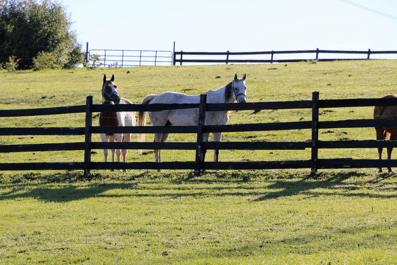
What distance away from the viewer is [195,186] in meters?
8.78

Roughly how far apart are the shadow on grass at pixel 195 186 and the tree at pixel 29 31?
3974 cm

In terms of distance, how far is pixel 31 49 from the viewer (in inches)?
1897

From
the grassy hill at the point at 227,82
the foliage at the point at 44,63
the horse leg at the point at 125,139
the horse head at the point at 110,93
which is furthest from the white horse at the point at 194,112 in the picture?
the foliage at the point at 44,63

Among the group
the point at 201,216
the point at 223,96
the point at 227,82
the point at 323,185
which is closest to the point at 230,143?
the point at 223,96

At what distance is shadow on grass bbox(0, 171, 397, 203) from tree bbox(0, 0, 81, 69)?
39737 mm

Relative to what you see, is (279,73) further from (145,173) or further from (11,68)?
(11,68)

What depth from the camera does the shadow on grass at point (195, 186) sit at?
319 inches

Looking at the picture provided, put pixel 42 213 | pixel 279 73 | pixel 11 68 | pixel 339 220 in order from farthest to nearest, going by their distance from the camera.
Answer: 1. pixel 11 68
2. pixel 279 73
3. pixel 42 213
4. pixel 339 220

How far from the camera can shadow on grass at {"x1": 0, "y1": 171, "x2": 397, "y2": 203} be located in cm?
809

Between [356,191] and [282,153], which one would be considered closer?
[356,191]

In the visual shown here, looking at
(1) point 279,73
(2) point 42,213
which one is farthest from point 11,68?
(2) point 42,213

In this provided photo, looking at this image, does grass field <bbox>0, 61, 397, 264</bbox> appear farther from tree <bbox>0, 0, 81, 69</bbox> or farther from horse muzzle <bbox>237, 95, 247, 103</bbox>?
tree <bbox>0, 0, 81, 69</bbox>

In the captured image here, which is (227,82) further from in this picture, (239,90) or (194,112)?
(239,90)

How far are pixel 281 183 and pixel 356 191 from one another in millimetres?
1497
